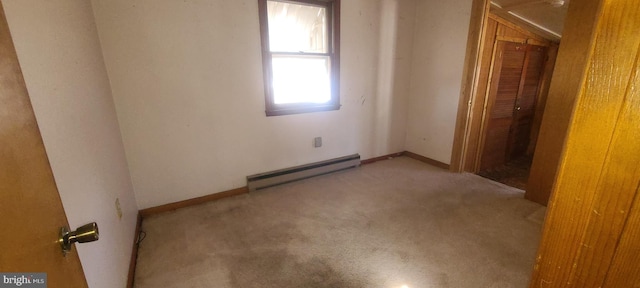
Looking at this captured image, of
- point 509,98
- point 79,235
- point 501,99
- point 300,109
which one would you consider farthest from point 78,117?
point 509,98

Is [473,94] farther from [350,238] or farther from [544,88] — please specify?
[350,238]

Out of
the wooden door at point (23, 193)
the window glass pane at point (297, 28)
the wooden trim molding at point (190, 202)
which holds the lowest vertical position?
the wooden trim molding at point (190, 202)

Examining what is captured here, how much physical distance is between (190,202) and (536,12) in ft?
14.2

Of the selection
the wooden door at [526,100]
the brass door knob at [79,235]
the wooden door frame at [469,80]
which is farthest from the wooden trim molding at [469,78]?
the brass door knob at [79,235]

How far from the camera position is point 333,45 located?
2.97 m

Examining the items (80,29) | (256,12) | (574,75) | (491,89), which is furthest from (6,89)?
(491,89)

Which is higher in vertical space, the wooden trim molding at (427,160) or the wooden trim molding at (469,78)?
the wooden trim molding at (469,78)

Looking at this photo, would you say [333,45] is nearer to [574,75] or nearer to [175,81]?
[175,81]

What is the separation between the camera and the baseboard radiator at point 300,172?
2.80m

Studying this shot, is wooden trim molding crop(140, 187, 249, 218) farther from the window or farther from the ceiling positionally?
the ceiling

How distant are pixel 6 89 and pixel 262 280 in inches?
59.2

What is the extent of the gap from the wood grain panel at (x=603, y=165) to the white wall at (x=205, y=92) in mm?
2508

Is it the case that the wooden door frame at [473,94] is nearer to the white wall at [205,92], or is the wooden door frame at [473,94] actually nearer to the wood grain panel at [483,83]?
the wood grain panel at [483,83]

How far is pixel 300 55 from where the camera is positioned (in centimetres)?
283
